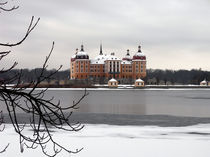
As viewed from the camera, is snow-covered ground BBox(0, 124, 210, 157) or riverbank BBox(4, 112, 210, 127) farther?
riverbank BBox(4, 112, 210, 127)

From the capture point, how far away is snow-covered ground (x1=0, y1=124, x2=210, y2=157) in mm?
7426

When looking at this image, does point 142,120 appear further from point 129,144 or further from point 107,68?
point 107,68

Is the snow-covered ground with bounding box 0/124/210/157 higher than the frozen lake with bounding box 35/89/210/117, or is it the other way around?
the snow-covered ground with bounding box 0/124/210/157

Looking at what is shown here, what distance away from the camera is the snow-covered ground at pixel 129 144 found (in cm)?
743

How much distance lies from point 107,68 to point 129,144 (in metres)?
91.8

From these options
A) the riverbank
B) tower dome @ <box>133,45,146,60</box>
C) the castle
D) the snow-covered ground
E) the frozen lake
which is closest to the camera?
the snow-covered ground

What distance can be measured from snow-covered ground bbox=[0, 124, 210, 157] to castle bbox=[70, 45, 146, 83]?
8587 cm

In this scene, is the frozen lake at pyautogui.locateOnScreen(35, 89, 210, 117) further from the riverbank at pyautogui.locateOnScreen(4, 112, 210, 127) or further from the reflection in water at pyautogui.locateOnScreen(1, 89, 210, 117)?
the riverbank at pyautogui.locateOnScreen(4, 112, 210, 127)

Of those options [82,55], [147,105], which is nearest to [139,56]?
[82,55]

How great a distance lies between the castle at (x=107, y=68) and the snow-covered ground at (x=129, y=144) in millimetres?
85869

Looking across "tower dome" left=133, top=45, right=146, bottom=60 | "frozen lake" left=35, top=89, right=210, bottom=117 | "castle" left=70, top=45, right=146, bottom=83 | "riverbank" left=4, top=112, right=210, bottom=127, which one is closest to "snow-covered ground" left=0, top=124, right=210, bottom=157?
"riverbank" left=4, top=112, right=210, bottom=127

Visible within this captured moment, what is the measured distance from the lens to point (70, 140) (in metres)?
9.23

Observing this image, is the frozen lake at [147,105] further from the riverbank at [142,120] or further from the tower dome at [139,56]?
the tower dome at [139,56]

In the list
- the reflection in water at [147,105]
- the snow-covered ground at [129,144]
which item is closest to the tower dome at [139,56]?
the reflection in water at [147,105]
